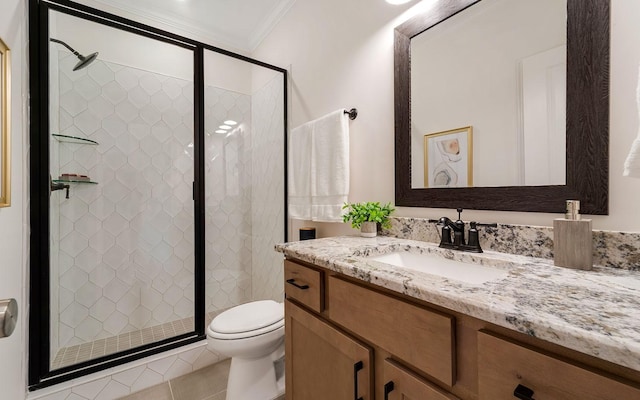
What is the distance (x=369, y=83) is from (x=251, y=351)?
60.3 inches

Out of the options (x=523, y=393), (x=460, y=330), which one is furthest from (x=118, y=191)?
(x=523, y=393)

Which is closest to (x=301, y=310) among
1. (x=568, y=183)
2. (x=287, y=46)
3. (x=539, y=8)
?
(x=568, y=183)

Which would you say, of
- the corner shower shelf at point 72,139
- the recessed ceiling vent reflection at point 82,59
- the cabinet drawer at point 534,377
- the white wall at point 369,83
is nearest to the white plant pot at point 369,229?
the white wall at point 369,83

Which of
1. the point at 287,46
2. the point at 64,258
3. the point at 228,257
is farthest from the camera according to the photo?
the point at 228,257

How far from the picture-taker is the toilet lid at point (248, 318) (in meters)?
1.39

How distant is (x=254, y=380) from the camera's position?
4.58 ft

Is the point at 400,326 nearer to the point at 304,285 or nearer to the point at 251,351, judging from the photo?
the point at 304,285

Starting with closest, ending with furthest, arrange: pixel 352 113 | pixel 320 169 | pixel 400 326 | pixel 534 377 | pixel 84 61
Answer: pixel 534 377, pixel 400 326, pixel 352 113, pixel 320 169, pixel 84 61

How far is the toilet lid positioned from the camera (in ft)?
4.57

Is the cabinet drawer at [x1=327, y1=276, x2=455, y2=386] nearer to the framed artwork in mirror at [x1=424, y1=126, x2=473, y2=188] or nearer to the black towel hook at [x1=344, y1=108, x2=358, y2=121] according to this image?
the framed artwork in mirror at [x1=424, y1=126, x2=473, y2=188]

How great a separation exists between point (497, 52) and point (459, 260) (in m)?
0.79

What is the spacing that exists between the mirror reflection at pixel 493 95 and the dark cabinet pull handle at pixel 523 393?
698 mm

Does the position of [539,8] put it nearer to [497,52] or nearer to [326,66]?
[497,52]

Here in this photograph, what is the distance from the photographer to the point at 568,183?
84cm
